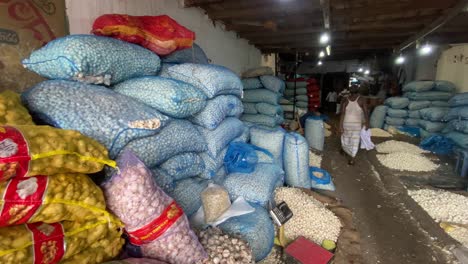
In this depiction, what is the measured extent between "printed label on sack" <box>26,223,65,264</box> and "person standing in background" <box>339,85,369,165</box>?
3.84 metres

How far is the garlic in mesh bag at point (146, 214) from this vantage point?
2.78 feet

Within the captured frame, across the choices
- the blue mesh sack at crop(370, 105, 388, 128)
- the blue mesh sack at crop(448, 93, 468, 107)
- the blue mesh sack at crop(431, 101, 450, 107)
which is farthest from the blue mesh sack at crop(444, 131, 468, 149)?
the blue mesh sack at crop(370, 105, 388, 128)

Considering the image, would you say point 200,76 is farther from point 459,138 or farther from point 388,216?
point 459,138

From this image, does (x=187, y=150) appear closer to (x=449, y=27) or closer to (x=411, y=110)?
(x=449, y=27)

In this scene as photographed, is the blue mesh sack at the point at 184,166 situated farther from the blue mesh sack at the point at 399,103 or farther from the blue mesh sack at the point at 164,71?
the blue mesh sack at the point at 399,103

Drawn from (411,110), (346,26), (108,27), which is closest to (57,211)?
(108,27)

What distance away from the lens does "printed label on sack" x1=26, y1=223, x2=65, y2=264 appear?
0.67 m

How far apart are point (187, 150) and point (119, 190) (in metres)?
0.71

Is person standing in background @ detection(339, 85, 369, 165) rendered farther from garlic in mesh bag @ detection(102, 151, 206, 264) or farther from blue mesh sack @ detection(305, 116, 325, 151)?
garlic in mesh bag @ detection(102, 151, 206, 264)

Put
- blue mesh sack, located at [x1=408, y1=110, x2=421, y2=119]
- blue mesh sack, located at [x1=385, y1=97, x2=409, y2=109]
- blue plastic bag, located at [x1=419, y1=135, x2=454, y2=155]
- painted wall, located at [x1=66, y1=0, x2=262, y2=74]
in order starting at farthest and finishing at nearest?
blue mesh sack, located at [x1=385, y1=97, x2=409, y2=109] → blue mesh sack, located at [x1=408, y1=110, x2=421, y2=119] → blue plastic bag, located at [x1=419, y1=135, x2=454, y2=155] → painted wall, located at [x1=66, y1=0, x2=262, y2=74]

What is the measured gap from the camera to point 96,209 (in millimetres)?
789

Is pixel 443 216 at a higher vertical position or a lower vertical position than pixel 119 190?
lower

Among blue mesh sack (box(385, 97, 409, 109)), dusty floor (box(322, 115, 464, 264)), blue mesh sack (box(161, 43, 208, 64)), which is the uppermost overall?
blue mesh sack (box(161, 43, 208, 64))

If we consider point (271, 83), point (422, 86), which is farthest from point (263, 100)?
point (422, 86)
